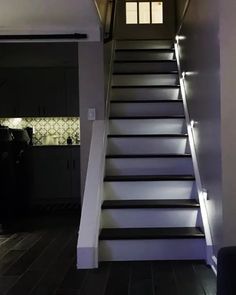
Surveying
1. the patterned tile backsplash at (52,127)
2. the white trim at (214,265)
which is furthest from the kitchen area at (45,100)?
the white trim at (214,265)

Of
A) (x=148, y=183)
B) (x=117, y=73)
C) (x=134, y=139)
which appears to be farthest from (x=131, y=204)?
(x=117, y=73)

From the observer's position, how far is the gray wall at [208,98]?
3.27 metres

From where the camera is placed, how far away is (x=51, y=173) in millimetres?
7129

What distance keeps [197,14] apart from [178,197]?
188 cm

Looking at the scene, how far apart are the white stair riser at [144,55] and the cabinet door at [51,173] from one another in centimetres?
178

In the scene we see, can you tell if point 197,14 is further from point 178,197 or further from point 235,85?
point 178,197

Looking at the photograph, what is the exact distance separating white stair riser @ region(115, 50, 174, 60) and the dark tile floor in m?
3.36

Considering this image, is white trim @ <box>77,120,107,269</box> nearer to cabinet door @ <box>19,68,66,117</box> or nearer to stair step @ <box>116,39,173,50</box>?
cabinet door @ <box>19,68,66,117</box>

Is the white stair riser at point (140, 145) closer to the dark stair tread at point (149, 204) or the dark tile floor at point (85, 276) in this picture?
the dark stair tread at point (149, 204)

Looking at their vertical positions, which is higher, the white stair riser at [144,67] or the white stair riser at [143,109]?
the white stair riser at [144,67]

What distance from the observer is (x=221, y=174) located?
314cm

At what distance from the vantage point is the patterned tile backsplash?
7.55m

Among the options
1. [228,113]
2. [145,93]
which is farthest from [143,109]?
[228,113]

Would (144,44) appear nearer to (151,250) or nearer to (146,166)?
(146,166)
